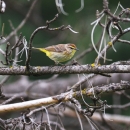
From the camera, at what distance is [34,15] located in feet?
43.1

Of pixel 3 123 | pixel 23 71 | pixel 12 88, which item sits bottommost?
pixel 12 88

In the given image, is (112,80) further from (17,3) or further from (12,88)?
(17,3)

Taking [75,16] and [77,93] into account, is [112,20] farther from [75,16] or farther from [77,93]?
[75,16]

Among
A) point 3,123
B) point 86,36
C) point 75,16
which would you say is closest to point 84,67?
point 3,123

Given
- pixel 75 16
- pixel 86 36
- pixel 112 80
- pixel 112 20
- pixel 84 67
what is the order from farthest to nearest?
pixel 75 16, pixel 86 36, pixel 112 80, pixel 84 67, pixel 112 20

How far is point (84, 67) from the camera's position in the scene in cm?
382

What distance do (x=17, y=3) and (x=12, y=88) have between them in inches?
204

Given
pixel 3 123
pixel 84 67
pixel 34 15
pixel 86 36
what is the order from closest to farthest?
1. pixel 84 67
2. pixel 3 123
3. pixel 86 36
4. pixel 34 15

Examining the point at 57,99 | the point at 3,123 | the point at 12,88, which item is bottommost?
the point at 12,88

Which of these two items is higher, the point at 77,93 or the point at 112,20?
the point at 112,20

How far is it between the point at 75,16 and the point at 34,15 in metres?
1.51

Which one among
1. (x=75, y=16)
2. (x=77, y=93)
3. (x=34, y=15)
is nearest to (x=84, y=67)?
(x=77, y=93)

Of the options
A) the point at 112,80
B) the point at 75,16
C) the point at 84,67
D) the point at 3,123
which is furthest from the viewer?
the point at 75,16

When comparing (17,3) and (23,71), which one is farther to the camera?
(17,3)
